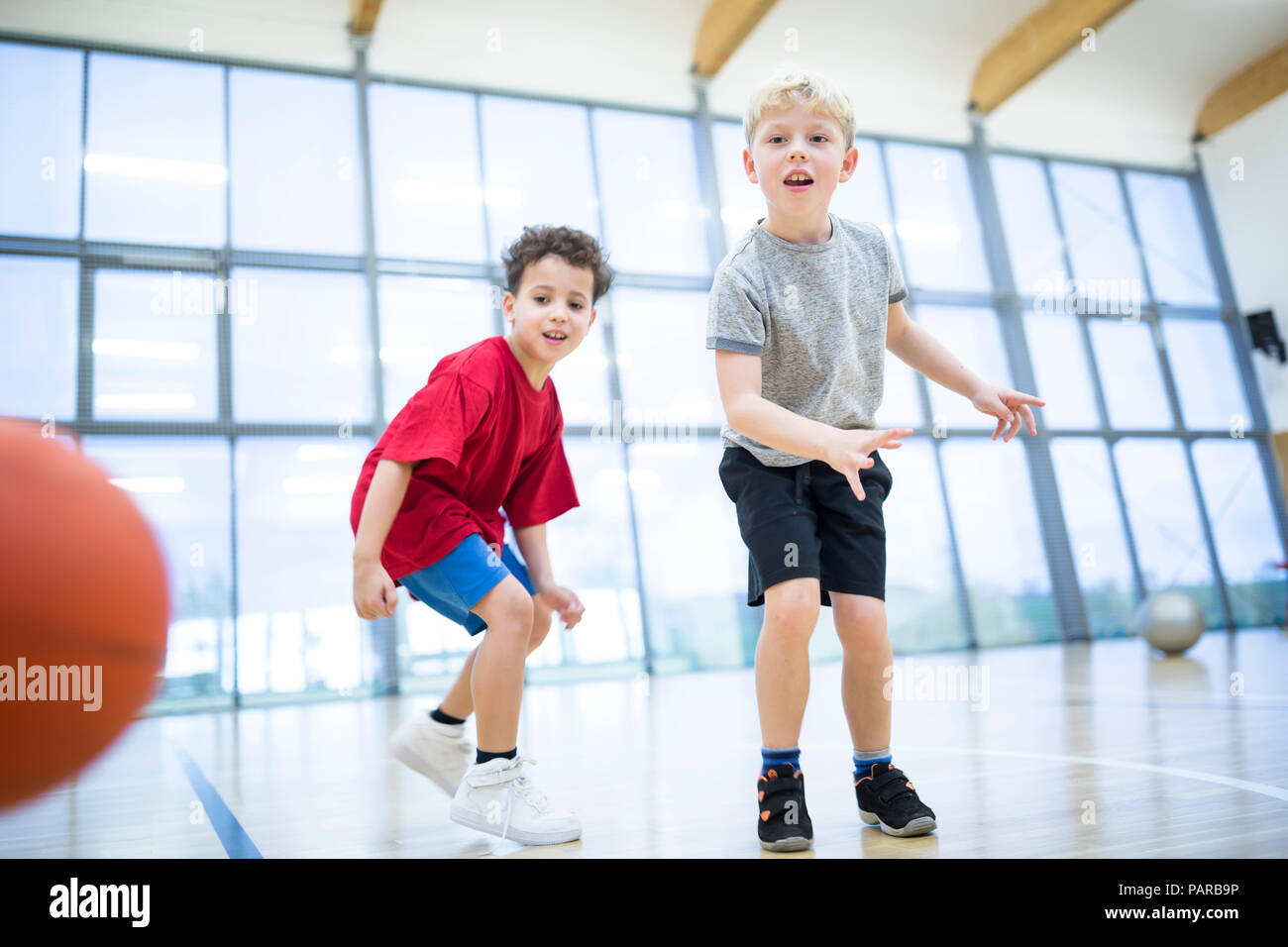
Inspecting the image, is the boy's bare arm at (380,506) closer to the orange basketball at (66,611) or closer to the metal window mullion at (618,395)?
the orange basketball at (66,611)

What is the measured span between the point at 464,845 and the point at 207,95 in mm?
6363

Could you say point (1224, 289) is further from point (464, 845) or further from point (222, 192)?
point (464, 845)

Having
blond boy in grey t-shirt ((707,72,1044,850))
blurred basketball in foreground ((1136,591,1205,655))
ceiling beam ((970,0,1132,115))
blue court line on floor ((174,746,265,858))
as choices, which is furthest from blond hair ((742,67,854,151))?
ceiling beam ((970,0,1132,115))

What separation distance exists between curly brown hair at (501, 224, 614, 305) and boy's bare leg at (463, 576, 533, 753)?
55 centimetres

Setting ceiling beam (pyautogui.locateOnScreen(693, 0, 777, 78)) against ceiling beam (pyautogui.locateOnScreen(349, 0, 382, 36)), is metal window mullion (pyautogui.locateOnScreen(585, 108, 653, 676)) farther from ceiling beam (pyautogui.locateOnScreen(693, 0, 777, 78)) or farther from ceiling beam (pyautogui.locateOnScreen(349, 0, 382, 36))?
ceiling beam (pyautogui.locateOnScreen(349, 0, 382, 36))

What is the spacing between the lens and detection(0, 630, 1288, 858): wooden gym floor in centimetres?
128

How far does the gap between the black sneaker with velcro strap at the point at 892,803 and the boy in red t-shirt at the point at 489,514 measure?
1.40 ft

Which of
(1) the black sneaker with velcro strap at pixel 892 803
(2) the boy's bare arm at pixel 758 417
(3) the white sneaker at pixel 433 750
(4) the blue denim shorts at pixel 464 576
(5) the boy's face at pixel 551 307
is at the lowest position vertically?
(1) the black sneaker with velcro strap at pixel 892 803

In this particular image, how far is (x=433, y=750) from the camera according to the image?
5.53 ft

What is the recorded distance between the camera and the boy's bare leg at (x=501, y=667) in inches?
56.8

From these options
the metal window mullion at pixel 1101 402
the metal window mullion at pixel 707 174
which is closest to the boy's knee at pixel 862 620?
the metal window mullion at pixel 707 174

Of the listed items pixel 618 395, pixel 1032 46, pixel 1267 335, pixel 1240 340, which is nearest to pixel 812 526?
pixel 618 395

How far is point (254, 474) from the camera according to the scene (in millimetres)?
5777

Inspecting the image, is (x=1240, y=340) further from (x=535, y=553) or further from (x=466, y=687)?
(x=466, y=687)
